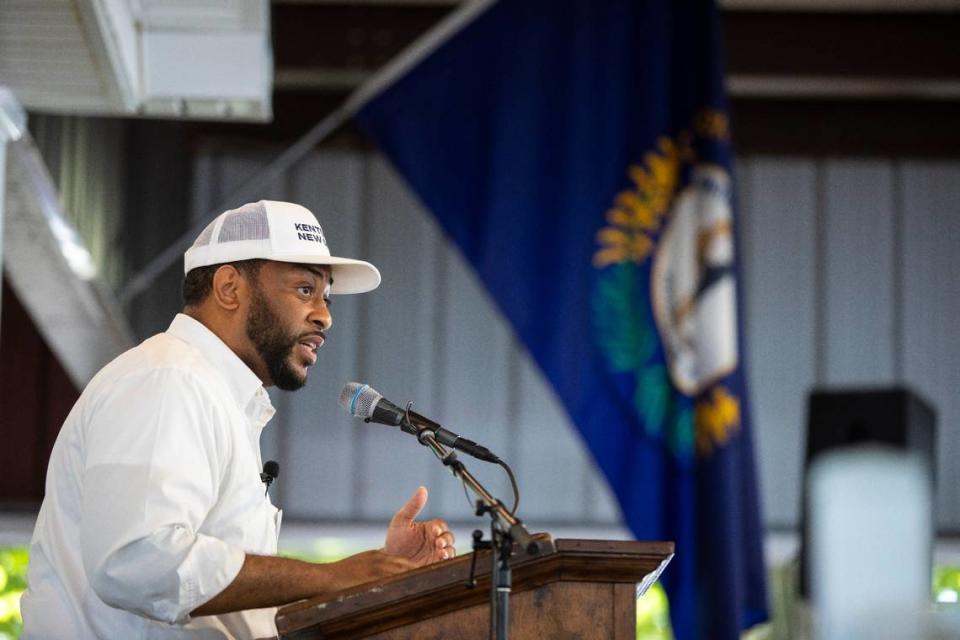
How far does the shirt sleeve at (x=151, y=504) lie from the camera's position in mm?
1765

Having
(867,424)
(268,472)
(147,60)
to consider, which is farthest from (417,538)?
(867,424)

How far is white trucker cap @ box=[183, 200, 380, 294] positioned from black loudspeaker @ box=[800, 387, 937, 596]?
3.37 meters

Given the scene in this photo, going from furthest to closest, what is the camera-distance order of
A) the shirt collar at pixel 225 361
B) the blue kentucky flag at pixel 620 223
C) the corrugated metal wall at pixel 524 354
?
the corrugated metal wall at pixel 524 354
the blue kentucky flag at pixel 620 223
the shirt collar at pixel 225 361

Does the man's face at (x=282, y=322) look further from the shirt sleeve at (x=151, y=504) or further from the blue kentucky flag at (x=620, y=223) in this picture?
the blue kentucky flag at (x=620, y=223)

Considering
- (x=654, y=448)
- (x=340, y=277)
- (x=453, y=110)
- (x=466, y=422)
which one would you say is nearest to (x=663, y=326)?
(x=654, y=448)

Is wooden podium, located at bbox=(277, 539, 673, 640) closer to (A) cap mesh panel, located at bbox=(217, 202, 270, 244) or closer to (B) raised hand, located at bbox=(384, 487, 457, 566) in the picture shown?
(B) raised hand, located at bbox=(384, 487, 457, 566)

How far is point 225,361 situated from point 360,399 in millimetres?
246

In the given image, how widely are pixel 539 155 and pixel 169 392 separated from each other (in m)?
3.40

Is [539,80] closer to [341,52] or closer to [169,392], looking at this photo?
[341,52]

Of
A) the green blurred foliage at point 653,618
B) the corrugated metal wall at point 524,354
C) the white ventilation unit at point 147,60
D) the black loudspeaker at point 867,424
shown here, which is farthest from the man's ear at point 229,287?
the corrugated metal wall at point 524,354

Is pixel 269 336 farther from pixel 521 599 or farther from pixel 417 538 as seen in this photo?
pixel 521 599

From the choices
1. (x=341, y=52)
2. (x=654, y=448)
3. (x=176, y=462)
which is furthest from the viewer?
(x=341, y=52)

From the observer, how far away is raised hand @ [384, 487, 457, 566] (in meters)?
2.18

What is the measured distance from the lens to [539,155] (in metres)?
5.16
